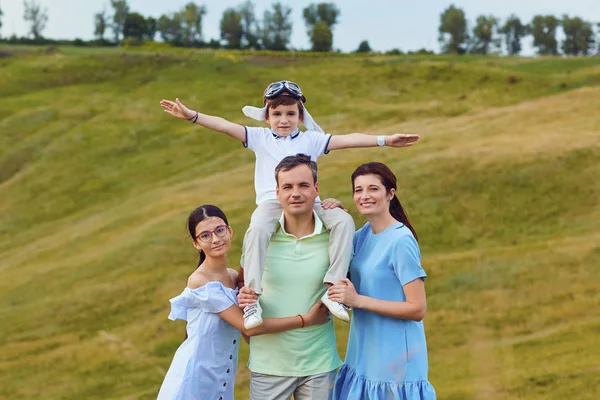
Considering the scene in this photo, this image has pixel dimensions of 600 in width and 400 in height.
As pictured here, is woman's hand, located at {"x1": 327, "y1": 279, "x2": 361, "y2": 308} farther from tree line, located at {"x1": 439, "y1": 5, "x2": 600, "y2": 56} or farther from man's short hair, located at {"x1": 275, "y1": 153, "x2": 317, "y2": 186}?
tree line, located at {"x1": 439, "y1": 5, "x2": 600, "y2": 56}

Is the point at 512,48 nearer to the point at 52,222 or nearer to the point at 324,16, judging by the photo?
the point at 324,16

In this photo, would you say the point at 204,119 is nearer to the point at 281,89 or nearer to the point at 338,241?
the point at 281,89

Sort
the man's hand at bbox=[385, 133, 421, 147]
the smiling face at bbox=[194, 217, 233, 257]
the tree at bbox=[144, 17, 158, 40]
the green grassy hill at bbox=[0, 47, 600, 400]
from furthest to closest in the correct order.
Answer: the tree at bbox=[144, 17, 158, 40] → the green grassy hill at bbox=[0, 47, 600, 400] → the man's hand at bbox=[385, 133, 421, 147] → the smiling face at bbox=[194, 217, 233, 257]

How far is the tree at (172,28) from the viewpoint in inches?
3125

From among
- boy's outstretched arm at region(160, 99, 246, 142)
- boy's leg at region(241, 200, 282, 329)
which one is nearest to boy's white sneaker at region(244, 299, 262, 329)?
boy's leg at region(241, 200, 282, 329)

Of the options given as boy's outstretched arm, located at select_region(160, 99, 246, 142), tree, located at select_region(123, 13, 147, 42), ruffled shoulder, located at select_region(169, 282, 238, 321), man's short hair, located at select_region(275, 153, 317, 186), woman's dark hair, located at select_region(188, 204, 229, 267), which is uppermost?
tree, located at select_region(123, 13, 147, 42)

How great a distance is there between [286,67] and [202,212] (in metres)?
45.4

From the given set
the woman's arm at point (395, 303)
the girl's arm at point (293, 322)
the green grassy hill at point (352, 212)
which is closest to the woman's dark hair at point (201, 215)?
the girl's arm at point (293, 322)

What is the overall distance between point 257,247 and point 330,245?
0.51 meters

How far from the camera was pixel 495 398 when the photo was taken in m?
13.5

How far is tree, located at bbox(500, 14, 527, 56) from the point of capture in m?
77.3

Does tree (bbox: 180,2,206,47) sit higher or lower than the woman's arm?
higher

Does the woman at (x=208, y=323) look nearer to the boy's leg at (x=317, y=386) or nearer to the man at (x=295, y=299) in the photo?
the man at (x=295, y=299)

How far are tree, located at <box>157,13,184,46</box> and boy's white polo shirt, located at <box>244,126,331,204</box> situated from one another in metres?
74.9
